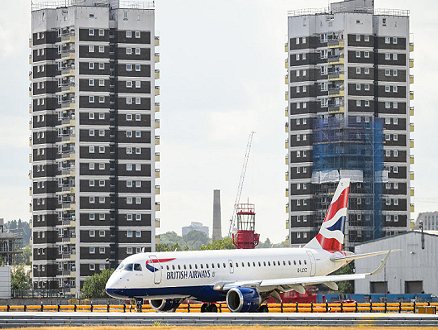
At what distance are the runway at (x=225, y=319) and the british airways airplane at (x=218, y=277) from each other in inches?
282

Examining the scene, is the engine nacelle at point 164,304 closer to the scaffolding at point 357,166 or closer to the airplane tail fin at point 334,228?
the airplane tail fin at point 334,228

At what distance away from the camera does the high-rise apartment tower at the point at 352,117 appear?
532 feet

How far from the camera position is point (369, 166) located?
531 ft

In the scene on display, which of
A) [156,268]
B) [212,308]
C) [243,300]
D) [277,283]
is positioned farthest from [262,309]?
[156,268]

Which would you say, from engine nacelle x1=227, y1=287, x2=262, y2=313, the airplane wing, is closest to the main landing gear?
the airplane wing

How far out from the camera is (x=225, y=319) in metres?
54.3

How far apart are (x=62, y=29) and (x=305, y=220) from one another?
178 feet

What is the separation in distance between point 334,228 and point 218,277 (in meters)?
15.1

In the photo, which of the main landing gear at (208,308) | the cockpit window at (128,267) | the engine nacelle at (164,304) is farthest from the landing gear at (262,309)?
the cockpit window at (128,267)

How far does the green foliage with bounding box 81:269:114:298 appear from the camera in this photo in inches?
5719

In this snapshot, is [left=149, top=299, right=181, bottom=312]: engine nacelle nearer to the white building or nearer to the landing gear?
the landing gear

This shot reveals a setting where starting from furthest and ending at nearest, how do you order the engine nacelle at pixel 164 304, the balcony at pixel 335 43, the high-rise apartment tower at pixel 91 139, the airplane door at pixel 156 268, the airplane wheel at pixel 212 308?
the balcony at pixel 335 43 < the high-rise apartment tower at pixel 91 139 < the airplane wheel at pixel 212 308 < the engine nacelle at pixel 164 304 < the airplane door at pixel 156 268

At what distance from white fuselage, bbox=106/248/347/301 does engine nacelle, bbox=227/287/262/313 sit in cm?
139

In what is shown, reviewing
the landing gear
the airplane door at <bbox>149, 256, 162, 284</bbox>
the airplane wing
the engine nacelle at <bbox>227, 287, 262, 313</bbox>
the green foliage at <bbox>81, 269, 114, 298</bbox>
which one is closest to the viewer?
the airplane door at <bbox>149, 256, 162, 284</bbox>
